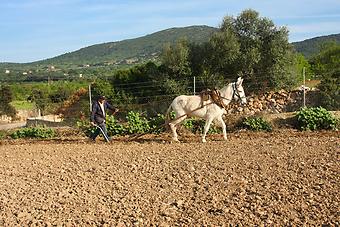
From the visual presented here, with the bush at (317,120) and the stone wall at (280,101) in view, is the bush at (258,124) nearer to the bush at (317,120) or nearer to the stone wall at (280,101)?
the bush at (317,120)

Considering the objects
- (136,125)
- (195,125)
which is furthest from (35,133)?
(195,125)

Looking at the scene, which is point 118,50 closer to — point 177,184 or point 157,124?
point 157,124

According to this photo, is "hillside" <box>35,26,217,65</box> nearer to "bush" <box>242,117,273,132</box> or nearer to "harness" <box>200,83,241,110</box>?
"bush" <box>242,117,273,132</box>

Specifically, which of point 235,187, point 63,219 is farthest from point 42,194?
point 235,187

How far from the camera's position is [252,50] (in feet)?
83.6

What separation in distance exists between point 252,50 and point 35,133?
13.5m

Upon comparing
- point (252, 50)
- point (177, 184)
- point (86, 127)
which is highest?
point (252, 50)

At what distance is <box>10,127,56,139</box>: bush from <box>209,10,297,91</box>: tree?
40.0 feet

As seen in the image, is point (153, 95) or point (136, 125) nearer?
point (136, 125)

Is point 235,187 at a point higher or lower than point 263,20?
lower

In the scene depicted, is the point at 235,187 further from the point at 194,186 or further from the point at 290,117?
the point at 290,117

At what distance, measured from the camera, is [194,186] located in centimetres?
807

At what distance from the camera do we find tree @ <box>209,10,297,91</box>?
25656 mm

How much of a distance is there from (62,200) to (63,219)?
86 centimetres
